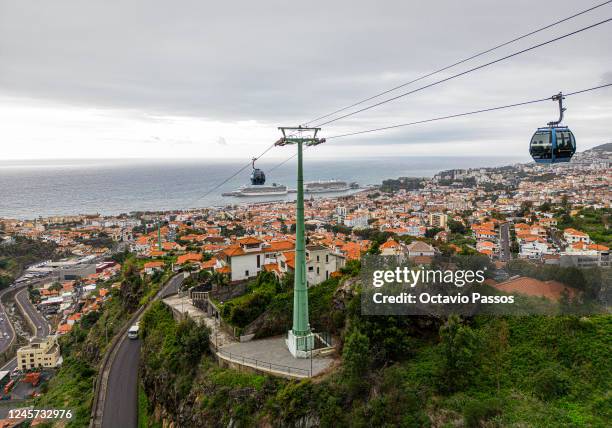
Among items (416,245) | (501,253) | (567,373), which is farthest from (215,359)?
(501,253)

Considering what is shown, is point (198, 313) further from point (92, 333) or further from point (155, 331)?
point (92, 333)

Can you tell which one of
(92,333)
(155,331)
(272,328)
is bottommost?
(92,333)

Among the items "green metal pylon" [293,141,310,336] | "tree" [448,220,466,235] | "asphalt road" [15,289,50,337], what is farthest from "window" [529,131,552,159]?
"asphalt road" [15,289,50,337]

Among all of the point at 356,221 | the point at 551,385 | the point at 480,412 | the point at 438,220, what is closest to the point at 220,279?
the point at 480,412

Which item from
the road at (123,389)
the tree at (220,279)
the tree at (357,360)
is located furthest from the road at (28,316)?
the tree at (357,360)

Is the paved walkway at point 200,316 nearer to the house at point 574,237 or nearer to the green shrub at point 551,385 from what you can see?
the green shrub at point 551,385

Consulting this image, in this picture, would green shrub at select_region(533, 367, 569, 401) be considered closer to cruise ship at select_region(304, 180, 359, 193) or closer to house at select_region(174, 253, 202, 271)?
house at select_region(174, 253, 202, 271)
